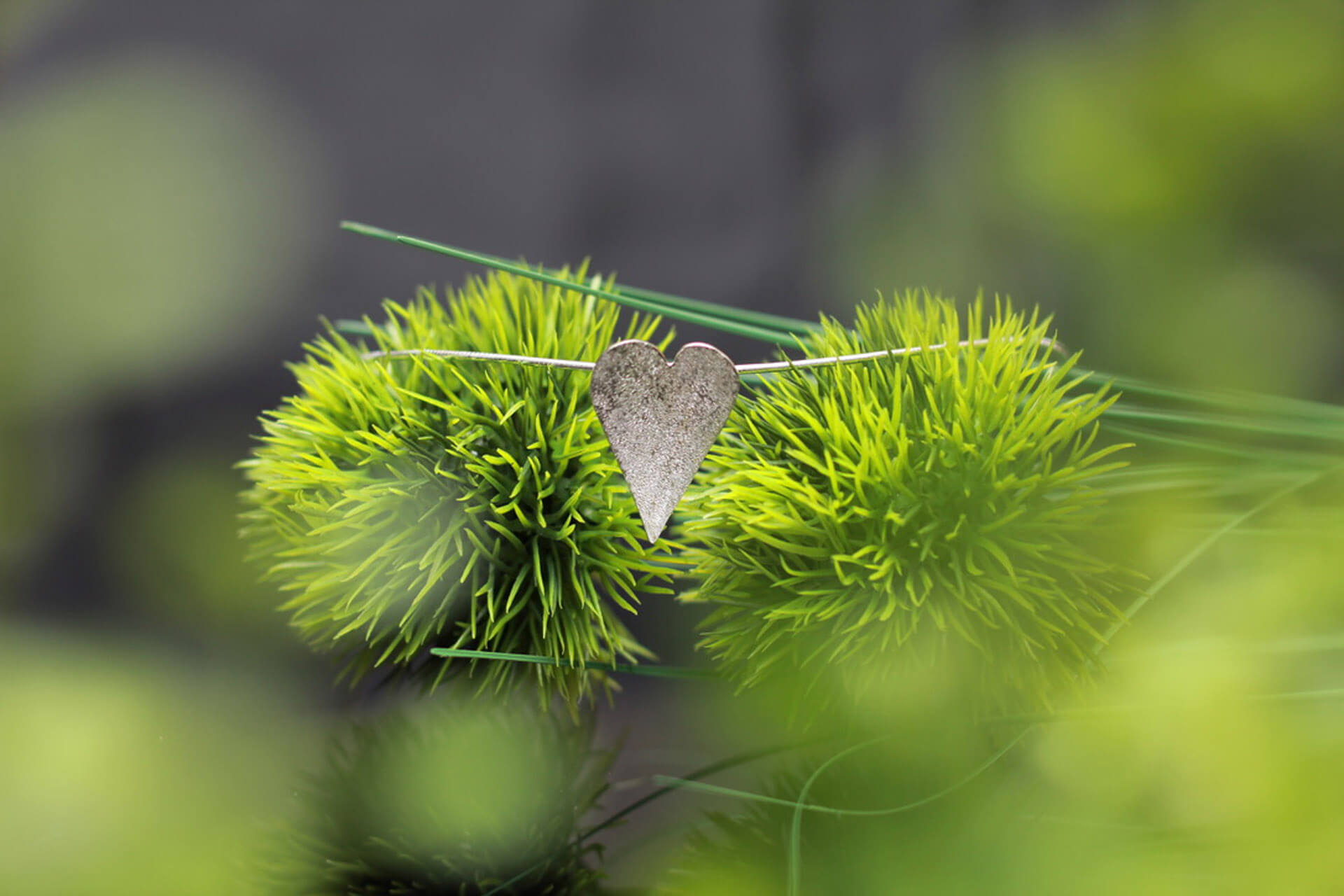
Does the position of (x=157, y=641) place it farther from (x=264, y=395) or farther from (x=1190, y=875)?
(x=1190, y=875)

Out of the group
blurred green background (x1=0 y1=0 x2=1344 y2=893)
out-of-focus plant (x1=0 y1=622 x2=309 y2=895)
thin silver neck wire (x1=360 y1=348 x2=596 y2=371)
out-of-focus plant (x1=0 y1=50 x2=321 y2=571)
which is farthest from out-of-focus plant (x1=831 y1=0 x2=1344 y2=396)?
out-of-focus plant (x1=0 y1=50 x2=321 y2=571)

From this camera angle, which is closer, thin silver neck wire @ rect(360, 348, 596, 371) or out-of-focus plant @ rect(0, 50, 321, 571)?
thin silver neck wire @ rect(360, 348, 596, 371)

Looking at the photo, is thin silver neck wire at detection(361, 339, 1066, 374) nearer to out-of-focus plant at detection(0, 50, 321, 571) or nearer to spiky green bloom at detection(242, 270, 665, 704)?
spiky green bloom at detection(242, 270, 665, 704)

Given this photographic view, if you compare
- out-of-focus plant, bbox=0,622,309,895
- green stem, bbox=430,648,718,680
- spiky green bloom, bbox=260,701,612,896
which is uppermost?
green stem, bbox=430,648,718,680

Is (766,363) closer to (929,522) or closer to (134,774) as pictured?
(929,522)

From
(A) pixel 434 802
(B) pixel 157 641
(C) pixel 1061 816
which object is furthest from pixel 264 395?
(C) pixel 1061 816

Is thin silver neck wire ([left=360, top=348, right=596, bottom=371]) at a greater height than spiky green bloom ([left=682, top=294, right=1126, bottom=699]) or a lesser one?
greater

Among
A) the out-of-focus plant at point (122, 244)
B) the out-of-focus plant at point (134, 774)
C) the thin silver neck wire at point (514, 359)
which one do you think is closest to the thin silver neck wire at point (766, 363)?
the thin silver neck wire at point (514, 359)
